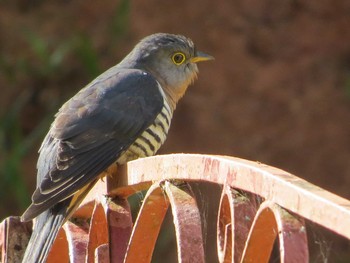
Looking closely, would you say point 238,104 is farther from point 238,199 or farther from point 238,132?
point 238,199

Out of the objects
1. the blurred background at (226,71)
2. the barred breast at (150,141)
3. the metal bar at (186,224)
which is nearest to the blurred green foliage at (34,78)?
the blurred background at (226,71)

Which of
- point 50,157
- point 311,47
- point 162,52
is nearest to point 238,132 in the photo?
point 311,47

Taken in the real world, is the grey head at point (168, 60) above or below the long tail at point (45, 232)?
above

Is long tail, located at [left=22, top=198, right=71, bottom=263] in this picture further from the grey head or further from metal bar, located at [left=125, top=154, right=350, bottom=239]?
the grey head

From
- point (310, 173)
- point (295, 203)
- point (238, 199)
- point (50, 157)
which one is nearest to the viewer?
point (295, 203)

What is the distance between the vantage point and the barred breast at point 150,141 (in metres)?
3.76

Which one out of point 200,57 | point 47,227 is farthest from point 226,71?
point 47,227

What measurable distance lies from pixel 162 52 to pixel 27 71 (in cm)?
A: 177

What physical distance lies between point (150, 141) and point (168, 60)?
760 millimetres

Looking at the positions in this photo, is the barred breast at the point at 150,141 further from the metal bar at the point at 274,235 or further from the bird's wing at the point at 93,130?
the metal bar at the point at 274,235

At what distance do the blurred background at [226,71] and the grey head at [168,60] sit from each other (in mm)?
1288

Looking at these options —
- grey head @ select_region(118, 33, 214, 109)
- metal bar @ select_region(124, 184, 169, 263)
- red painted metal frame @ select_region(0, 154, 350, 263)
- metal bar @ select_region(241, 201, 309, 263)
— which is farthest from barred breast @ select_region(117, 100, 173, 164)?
metal bar @ select_region(241, 201, 309, 263)

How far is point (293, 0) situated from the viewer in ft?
19.7

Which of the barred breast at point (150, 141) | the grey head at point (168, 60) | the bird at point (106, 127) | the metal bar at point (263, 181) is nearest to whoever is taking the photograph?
the metal bar at point (263, 181)
